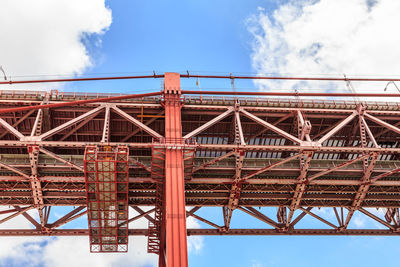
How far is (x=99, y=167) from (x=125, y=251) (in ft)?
30.5

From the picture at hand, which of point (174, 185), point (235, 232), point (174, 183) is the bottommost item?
point (174, 185)

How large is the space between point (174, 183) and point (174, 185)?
5.8 inches

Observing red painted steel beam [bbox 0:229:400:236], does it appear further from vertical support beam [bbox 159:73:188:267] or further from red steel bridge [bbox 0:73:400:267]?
vertical support beam [bbox 159:73:188:267]

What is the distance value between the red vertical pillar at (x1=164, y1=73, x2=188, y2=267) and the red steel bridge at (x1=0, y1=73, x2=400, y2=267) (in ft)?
0.34

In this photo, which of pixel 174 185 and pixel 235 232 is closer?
pixel 174 185

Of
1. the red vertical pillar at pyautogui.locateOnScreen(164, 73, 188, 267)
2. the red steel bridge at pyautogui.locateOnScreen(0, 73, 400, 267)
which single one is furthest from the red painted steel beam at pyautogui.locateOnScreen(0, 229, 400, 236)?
the red vertical pillar at pyautogui.locateOnScreen(164, 73, 188, 267)

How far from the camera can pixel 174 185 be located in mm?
21594

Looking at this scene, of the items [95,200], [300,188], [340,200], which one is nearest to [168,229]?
[95,200]

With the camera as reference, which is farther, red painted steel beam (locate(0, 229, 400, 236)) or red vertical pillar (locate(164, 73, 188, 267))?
red painted steel beam (locate(0, 229, 400, 236))

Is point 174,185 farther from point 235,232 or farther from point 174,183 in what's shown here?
point 235,232

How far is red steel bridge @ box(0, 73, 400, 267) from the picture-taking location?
82.2 ft

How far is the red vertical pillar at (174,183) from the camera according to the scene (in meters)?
19.0

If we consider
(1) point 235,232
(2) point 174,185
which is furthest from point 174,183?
(1) point 235,232

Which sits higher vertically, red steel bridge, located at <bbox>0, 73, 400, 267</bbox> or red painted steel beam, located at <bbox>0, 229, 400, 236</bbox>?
red steel bridge, located at <bbox>0, 73, 400, 267</bbox>
